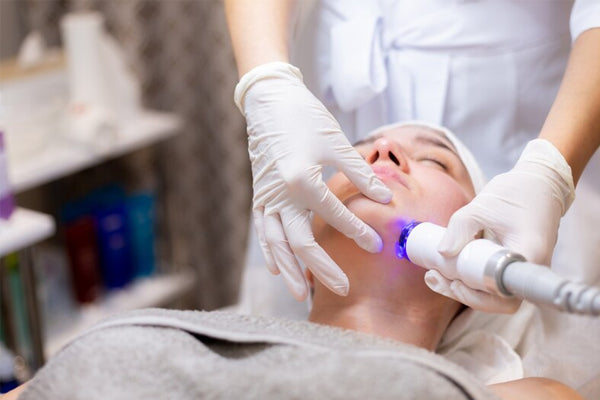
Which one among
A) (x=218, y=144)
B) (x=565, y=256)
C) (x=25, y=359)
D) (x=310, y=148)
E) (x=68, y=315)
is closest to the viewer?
(x=310, y=148)

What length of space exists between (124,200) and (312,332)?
1.57 m

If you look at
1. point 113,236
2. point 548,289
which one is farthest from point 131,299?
point 548,289

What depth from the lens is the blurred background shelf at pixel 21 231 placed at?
1715mm

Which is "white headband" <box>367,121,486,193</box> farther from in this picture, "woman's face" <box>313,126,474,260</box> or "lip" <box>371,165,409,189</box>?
"lip" <box>371,165,409,189</box>

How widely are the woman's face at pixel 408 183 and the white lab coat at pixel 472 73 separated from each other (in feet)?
0.49

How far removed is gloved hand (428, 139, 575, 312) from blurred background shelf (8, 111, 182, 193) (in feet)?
4.22

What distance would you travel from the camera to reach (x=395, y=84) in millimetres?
1569

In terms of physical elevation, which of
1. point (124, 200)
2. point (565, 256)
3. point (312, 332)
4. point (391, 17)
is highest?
point (391, 17)

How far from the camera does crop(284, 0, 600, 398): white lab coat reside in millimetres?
A: 1480

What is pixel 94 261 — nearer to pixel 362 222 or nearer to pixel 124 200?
pixel 124 200

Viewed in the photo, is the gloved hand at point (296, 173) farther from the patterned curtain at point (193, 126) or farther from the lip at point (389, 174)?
the patterned curtain at point (193, 126)

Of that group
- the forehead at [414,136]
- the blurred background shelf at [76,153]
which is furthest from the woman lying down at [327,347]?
the blurred background shelf at [76,153]

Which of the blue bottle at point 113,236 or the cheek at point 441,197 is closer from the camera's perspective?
the cheek at point 441,197

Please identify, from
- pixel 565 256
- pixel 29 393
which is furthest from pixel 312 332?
pixel 565 256
